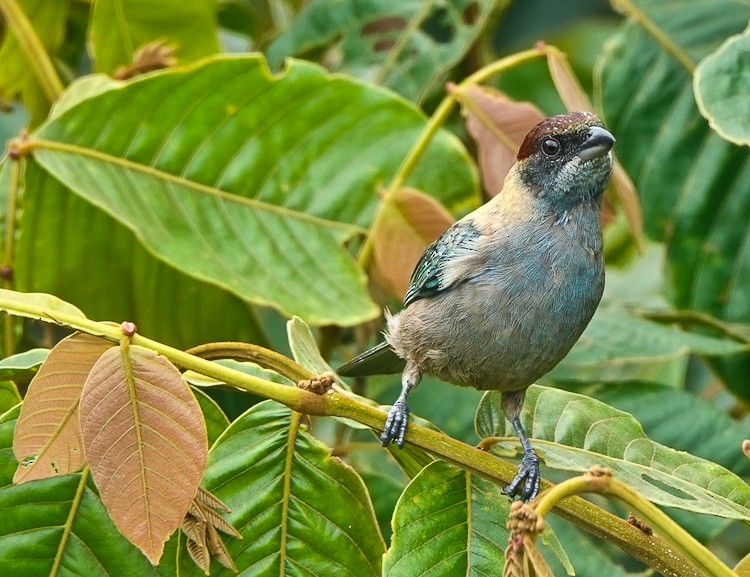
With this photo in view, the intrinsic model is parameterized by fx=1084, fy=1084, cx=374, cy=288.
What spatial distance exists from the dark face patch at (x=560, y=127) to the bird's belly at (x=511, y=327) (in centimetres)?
36

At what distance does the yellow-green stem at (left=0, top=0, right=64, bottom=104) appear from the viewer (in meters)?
3.37

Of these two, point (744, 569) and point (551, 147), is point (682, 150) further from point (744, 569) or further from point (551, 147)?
point (744, 569)

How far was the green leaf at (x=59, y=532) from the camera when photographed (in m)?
1.91

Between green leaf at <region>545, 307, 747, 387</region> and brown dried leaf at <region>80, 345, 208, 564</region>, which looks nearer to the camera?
brown dried leaf at <region>80, 345, 208, 564</region>

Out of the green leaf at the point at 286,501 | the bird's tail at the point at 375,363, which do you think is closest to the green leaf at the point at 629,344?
the bird's tail at the point at 375,363

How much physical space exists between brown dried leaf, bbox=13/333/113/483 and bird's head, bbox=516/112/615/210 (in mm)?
1385

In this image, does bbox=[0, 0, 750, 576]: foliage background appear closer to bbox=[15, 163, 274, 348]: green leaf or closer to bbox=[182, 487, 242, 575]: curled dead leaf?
bbox=[15, 163, 274, 348]: green leaf

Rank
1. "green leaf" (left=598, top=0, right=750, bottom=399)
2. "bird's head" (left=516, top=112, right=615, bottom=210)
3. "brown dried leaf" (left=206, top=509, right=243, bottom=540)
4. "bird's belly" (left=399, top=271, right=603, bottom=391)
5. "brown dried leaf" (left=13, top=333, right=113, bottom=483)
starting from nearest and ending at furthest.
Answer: "brown dried leaf" (left=13, top=333, right=113, bottom=483) → "brown dried leaf" (left=206, top=509, right=243, bottom=540) → "bird's belly" (left=399, top=271, right=603, bottom=391) → "bird's head" (left=516, top=112, right=615, bottom=210) → "green leaf" (left=598, top=0, right=750, bottom=399)

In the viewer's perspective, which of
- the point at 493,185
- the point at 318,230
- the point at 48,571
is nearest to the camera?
the point at 48,571

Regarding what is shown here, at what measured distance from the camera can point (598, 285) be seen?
2.69 meters

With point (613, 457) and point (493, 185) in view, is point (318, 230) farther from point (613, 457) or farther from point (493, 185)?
point (613, 457)

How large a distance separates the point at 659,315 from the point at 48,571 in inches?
88.0

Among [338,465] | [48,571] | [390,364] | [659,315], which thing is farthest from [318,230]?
[48,571]

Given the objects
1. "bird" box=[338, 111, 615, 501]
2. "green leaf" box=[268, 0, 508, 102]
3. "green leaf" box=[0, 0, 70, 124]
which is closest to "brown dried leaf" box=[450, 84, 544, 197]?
"bird" box=[338, 111, 615, 501]
